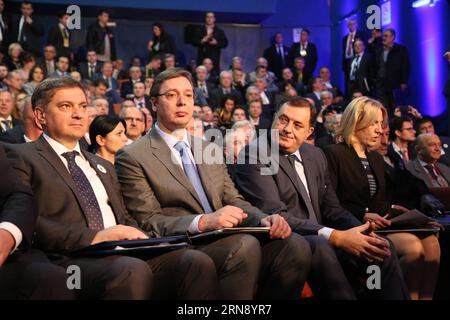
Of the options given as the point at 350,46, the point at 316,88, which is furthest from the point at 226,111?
the point at 350,46

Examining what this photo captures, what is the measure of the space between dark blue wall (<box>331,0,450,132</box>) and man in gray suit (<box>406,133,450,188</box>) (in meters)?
3.87

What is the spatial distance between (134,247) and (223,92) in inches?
260

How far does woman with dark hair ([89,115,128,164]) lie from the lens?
3758mm

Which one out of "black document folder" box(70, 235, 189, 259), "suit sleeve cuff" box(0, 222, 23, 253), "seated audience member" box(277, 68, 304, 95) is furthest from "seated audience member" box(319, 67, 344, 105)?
"suit sleeve cuff" box(0, 222, 23, 253)

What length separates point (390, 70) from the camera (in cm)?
892

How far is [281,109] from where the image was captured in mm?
3018

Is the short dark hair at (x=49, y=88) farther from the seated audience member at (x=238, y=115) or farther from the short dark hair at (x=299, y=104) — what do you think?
the seated audience member at (x=238, y=115)

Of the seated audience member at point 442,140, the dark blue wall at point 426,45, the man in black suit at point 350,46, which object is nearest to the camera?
the seated audience member at point 442,140

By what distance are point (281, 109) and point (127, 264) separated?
1343 millimetres

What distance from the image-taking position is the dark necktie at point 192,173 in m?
2.64

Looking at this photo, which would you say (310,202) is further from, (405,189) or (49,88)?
(49,88)

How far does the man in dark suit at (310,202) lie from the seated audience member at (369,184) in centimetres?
18

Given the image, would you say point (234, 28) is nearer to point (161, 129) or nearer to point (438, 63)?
point (438, 63)

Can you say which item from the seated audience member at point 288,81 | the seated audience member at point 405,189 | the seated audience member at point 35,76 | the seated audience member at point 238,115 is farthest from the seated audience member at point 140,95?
the seated audience member at point 405,189
